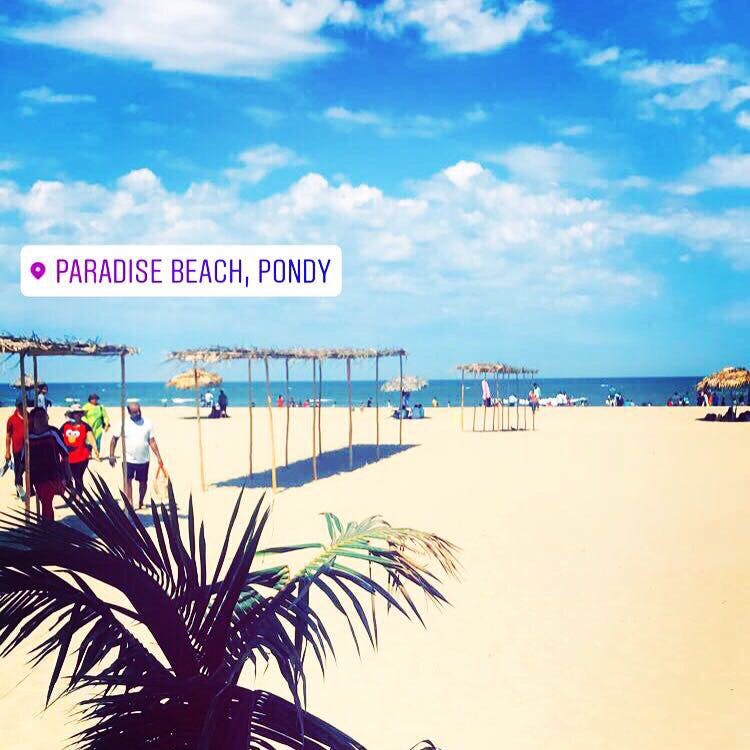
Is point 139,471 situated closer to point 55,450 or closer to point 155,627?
point 55,450

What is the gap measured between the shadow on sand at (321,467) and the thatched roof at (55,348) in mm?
2569

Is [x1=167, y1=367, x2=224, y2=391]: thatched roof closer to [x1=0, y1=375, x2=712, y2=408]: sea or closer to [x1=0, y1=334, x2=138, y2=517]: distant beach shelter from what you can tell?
[x1=0, y1=375, x2=712, y2=408]: sea

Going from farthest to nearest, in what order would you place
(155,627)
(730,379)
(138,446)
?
(730,379) < (138,446) < (155,627)

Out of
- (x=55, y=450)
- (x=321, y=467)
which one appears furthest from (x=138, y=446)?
(x=321, y=467)

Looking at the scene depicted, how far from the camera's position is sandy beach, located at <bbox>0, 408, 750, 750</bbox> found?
14.8 ft

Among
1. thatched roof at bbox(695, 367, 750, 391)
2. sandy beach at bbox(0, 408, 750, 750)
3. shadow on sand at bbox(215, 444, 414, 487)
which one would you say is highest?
thatched roof at bbox(695, 367, 750, 391)

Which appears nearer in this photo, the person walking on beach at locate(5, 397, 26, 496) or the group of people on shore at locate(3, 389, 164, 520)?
the group of people on shore at locate(3, 389, 164, 520)

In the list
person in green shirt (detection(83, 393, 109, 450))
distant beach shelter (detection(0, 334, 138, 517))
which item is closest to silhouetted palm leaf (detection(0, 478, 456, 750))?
distant beach shelter (detection(0, 334, 138, 517))

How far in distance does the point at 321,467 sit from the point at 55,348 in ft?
23.4

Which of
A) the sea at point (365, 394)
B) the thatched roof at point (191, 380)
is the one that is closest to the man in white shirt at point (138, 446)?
the thatched roof at point (191, 380)

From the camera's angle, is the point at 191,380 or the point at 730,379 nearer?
the point at 730,379

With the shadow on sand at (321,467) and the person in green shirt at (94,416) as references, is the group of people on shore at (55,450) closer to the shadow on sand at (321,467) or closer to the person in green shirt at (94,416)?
the shadow on sand at (321,467)

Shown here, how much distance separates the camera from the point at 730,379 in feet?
88.2

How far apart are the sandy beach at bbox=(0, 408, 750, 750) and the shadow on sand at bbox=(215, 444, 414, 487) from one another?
0.12m
